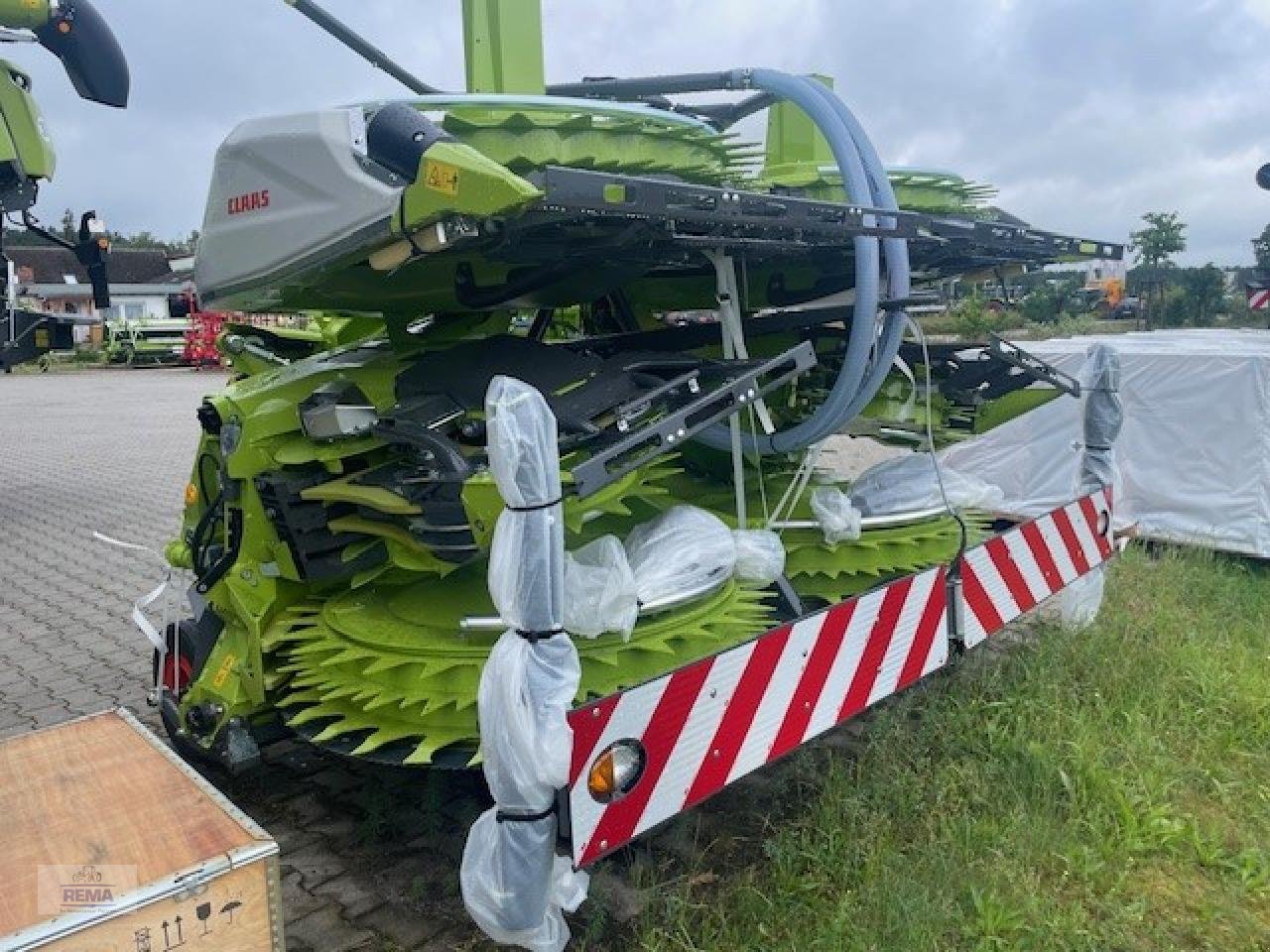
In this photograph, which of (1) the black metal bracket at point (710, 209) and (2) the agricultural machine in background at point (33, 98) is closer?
(1) the black metal bracket at point (710, 209)

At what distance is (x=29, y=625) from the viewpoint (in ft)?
16.3

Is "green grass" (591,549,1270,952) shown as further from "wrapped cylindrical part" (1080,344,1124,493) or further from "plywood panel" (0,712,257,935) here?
"plywood panel" (0,712,257,935)

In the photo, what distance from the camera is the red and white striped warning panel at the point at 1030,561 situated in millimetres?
3285

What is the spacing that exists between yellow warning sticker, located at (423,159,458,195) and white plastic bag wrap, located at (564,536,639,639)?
2.85 ft

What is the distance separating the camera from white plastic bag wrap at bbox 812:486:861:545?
11.0 ft

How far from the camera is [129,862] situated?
1.96m

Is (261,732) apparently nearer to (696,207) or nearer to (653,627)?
(653,627)

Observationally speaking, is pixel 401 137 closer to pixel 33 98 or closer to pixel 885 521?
pixel 885 521

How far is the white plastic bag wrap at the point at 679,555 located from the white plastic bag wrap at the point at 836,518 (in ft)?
1.79

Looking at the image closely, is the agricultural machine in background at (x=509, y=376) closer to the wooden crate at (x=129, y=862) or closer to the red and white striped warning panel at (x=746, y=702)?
the red and white striped warning panel at (x=746, y=702)

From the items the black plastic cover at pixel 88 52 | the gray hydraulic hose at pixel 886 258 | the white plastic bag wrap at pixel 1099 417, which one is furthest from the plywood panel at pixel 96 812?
the black plastic cover at pixel 88 52

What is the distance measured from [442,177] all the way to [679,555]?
3.71ft

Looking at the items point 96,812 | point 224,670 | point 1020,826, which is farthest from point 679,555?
point 96,812

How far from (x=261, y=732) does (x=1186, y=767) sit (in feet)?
9.01
